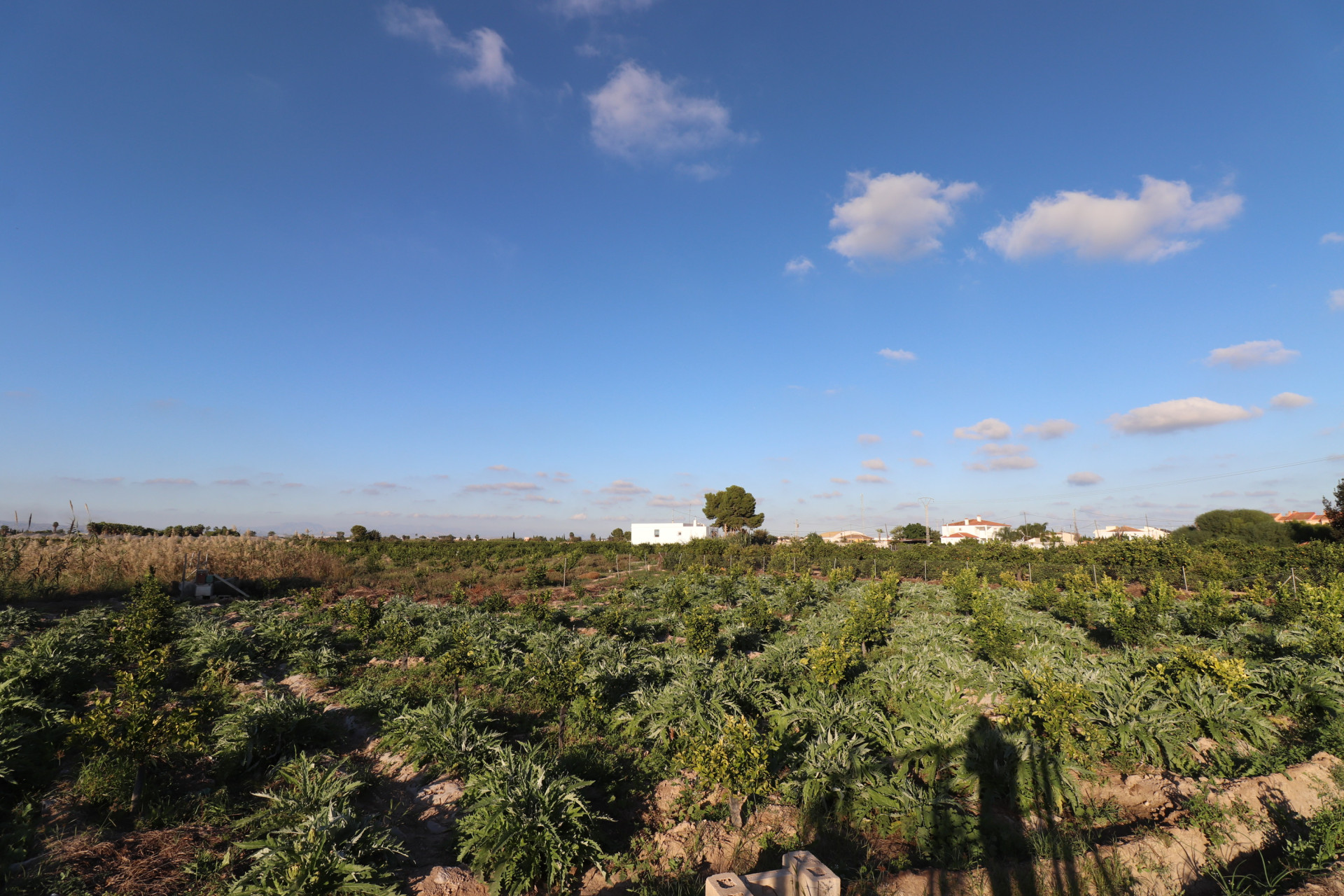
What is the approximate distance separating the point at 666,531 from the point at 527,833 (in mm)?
78239

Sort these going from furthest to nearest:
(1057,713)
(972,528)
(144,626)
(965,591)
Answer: (972,528) → (965,591) → (144,626) → (1057,713)

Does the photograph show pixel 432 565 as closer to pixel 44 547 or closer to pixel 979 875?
pixel 44 547

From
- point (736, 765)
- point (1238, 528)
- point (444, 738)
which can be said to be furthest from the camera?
point (1238, 528)

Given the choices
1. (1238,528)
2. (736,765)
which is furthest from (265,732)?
(1238,528)

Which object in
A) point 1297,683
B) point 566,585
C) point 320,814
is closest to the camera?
point 320,814

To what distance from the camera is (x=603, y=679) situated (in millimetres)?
9906

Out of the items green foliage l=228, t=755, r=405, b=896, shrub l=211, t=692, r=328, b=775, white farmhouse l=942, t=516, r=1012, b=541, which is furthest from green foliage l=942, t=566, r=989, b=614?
white farmhouse l=942, t=516, r=1012, b=541

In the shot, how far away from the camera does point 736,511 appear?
76.6 metres

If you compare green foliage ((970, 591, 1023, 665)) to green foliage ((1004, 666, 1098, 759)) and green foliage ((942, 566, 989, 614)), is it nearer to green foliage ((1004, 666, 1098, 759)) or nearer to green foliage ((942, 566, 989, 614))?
green foliage ((1004, 666, 1098, 759))

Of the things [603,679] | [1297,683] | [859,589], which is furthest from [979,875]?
[859,589]

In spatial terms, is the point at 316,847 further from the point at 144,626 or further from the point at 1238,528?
the point at 1238,528

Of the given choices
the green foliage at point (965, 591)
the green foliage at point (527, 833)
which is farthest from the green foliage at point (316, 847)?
the green foliage at point (965, 591)

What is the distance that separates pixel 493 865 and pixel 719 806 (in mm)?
2951

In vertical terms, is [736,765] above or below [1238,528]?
below
